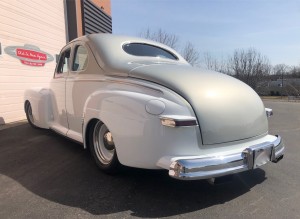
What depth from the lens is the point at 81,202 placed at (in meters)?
3.29

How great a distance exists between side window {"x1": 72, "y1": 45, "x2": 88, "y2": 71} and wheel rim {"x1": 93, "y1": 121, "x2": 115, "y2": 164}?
1047mm

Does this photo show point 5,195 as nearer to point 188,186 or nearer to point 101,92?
point 101,92

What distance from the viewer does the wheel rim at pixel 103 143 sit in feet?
13.1

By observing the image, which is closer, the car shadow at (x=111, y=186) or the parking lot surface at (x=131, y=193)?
the parking lot surface at (x=131, y=193)

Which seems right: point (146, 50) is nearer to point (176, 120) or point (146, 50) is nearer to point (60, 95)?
point (60, 95)

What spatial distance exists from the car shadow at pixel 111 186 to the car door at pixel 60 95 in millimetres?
552

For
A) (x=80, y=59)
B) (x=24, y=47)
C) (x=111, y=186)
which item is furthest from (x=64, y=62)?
(x=24, y=47)

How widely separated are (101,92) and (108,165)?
2.96 feet

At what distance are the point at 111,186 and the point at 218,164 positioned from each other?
130 cm

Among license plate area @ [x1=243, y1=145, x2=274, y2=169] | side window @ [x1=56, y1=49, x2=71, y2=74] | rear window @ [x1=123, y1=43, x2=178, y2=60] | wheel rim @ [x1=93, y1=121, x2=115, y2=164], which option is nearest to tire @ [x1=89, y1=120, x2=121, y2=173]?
wheel rim @ [x1=93, y1=121, x2=115, y2=164]

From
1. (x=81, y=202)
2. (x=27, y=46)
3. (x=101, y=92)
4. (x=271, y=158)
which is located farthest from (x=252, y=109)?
(x=27, y=46)

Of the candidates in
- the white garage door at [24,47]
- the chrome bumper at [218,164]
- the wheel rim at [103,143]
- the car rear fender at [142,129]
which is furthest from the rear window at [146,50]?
the white garage door at [24,47]

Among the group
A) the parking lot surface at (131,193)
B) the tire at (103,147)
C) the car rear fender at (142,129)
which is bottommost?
the parking lot surface at (131,193)

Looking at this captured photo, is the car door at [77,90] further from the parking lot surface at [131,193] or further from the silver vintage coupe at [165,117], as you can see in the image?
the parking lot surface at [131,193]
